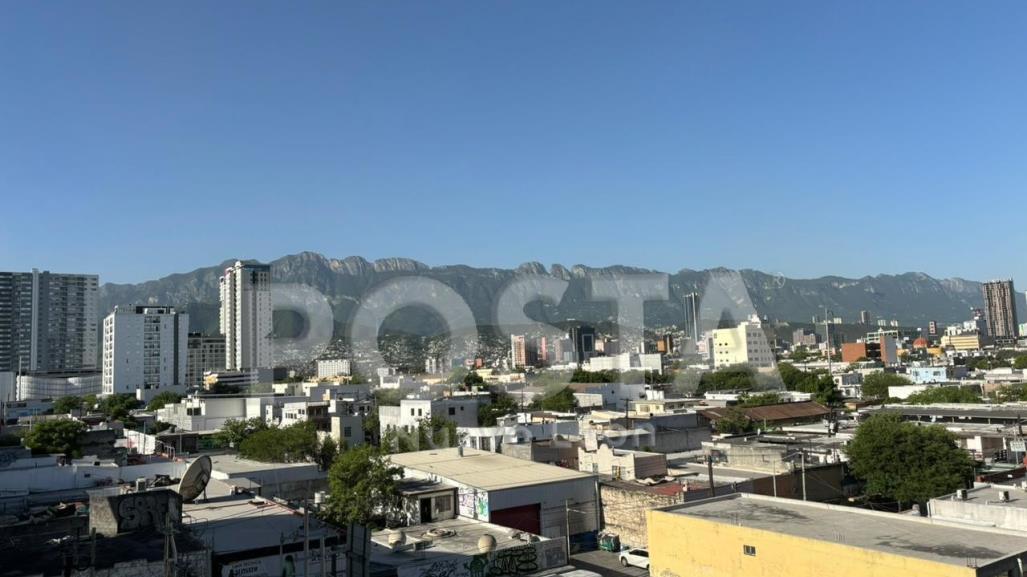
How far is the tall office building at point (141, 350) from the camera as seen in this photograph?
162 feet

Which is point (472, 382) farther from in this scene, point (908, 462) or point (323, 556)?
point (323, 556)

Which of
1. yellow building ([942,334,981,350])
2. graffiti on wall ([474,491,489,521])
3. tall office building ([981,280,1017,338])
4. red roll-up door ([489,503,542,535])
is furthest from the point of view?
tall office building ([981,280,1017,338])

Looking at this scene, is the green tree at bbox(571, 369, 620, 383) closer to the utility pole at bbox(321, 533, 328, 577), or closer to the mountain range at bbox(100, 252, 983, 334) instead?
the mountain range at bbox(100, 252, 983, 334)

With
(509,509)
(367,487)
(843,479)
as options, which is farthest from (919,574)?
(843,479)

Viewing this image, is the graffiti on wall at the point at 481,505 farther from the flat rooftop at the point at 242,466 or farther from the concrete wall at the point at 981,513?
the concrete wall at the point at 981,513

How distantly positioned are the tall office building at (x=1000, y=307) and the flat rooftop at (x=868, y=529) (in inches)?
5039

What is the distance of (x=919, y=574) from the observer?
5441mm

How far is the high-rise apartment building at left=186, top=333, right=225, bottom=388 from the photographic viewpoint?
63094mm

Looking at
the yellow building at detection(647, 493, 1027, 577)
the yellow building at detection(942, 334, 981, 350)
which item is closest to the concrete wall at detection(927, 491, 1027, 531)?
the yellow building at detection(647, 493, 1027, 577)

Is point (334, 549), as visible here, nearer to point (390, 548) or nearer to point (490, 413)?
point (390, 548)

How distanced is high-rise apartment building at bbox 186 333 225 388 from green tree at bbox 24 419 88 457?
1838 inches

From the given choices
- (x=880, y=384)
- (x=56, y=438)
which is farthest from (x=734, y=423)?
(x=56, y=438)

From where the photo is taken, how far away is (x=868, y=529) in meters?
6.79

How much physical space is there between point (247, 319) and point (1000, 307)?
115492 mm
